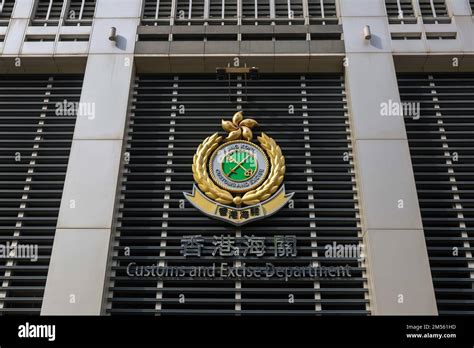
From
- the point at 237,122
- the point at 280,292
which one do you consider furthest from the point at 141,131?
the point at 280,292

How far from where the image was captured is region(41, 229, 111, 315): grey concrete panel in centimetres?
1372

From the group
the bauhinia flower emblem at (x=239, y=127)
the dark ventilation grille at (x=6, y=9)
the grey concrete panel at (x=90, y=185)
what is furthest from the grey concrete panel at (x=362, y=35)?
the dark ventilation grille at (x=6, y=9)

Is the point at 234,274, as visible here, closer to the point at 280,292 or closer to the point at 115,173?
the point at 280,292

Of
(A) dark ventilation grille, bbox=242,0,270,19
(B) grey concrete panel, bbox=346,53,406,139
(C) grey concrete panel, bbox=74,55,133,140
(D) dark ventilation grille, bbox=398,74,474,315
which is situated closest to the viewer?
(D) dark ventilation grille, bbox=398,74,474,315

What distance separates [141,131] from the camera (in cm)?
1719

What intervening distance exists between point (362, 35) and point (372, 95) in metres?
2.68

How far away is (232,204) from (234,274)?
2.29 metres

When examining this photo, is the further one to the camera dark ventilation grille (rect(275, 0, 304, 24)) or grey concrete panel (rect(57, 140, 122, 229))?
dark ventilation grille (rect(275, 0, 304, 24))

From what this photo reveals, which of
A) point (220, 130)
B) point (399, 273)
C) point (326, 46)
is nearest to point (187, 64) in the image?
point (220, 130)

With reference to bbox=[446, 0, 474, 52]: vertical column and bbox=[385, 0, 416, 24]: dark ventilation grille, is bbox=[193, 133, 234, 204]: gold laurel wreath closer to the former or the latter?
bbox=[385, 0, 416, 24]: dark ventilation grille

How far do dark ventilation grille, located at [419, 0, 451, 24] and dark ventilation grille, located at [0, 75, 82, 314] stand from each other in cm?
1366

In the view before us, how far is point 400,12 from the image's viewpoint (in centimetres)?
1922

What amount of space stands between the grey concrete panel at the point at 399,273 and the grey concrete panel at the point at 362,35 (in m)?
7.19

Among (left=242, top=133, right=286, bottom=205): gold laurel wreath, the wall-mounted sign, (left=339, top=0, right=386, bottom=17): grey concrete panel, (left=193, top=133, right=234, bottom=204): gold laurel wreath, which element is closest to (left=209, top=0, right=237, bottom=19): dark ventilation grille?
(left=339, top=0, right=386, bottom=17): grey concrete panel
